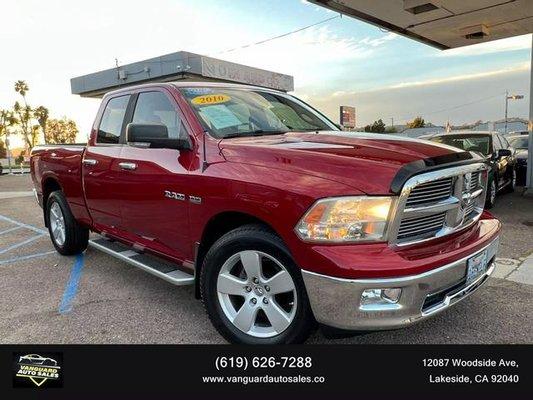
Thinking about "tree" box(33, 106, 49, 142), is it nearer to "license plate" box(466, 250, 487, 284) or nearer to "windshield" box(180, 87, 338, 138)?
"windshield" box(180, 87, 338, 138)

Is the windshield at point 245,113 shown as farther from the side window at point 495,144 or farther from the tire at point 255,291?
the side window at point 495,144

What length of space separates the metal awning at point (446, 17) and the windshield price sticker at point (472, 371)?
709 cm

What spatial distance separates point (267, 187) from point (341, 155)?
1.60ft

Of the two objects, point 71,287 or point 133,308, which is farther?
point 71,287

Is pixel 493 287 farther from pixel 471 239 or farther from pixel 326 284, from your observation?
pixel 326 284

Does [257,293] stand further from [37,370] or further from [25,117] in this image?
[25,117]

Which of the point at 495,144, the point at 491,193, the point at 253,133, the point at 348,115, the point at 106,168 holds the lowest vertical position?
the point at 491,193

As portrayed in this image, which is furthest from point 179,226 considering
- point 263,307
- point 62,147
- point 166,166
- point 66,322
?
point 62,147

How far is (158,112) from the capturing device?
3.92 m

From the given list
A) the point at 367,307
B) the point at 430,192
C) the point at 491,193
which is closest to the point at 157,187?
the point at 367,307

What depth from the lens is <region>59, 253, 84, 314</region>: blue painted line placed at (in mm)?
4027

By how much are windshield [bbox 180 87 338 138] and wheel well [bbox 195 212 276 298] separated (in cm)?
65

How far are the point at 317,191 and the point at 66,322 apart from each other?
2.53 m

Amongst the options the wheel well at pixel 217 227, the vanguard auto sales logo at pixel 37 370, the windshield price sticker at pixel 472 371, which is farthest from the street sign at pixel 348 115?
the vanguard auto sales logo at pixel 37 370
